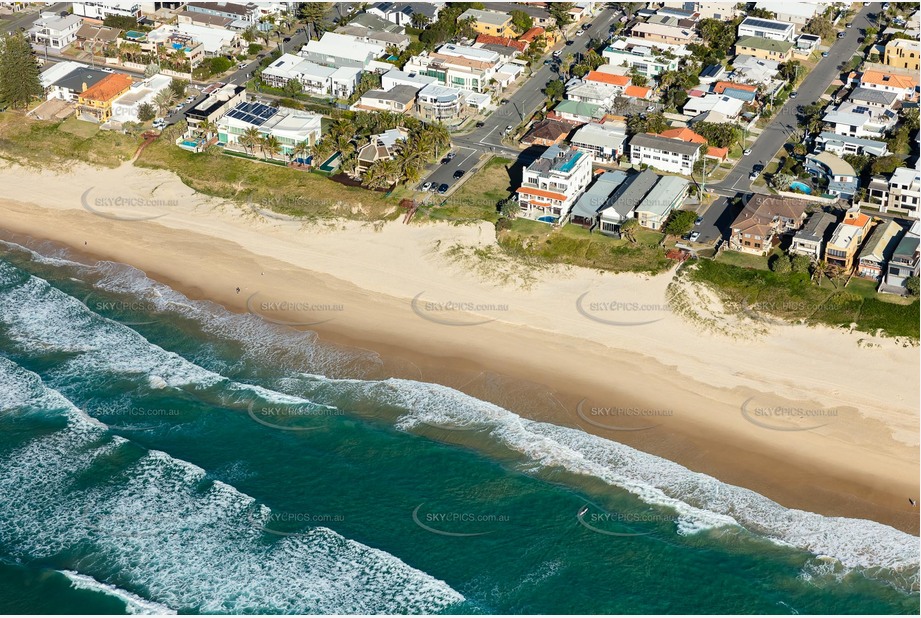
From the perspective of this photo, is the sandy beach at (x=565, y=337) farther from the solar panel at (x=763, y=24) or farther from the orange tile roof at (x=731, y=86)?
the solar panel at (x=763, y=24)

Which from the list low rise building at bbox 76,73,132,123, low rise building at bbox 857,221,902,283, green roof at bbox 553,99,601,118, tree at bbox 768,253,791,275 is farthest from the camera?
low rise building at bbox 76,73,132,123

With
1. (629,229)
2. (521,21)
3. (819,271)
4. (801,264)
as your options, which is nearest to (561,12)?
(521,21)

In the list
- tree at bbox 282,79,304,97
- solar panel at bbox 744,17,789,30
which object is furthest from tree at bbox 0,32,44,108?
solar panel at bbox 744,17,789,30

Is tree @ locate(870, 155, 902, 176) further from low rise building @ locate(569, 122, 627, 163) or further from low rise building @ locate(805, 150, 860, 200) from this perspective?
low rise building @ locate(569, 122, 627, 163)

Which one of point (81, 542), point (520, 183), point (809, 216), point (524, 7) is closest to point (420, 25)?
point (524, 7)

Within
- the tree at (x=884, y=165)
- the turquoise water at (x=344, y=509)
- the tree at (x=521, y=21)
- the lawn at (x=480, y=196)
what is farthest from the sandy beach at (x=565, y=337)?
the tree at (x=521, y=21)

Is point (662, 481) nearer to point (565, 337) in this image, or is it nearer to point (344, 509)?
point (565, 337)
